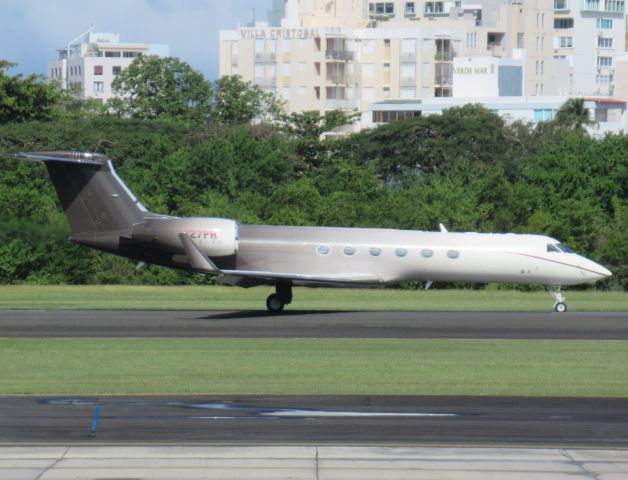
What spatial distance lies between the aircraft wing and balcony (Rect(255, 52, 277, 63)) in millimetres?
149209

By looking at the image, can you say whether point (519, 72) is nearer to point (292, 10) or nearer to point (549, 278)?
point (292, 10)

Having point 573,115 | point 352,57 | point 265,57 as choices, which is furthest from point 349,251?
point 265,57

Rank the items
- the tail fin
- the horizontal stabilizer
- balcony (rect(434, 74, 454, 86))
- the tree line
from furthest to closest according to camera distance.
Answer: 1. balcony (rect(434, 74, 454, 86))
2. the tree line
3. the tail fin
4. the horizontal stabilizer

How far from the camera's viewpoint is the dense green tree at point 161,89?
145 m

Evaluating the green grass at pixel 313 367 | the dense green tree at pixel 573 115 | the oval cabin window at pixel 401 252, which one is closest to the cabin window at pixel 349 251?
the oval cabin window at pixel 401 252

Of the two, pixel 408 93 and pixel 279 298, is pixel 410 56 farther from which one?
pixel 279 298

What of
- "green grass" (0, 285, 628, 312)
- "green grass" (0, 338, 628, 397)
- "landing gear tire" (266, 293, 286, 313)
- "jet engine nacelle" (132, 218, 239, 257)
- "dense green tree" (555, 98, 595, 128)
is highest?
"dense green tree" (555, 98, 595, 128)

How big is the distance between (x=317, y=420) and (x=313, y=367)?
7127 millimetres

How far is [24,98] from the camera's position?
338 feet

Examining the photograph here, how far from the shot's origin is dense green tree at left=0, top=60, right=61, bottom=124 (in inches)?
3963

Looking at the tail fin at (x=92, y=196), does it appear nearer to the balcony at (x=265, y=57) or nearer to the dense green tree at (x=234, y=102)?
the dense green tree at (x=234, y=102)

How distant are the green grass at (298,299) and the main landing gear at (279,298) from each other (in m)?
2.82

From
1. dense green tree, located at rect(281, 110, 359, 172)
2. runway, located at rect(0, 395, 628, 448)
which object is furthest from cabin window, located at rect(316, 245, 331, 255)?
dense green tree, located at rect(281, 110, 359, 172)

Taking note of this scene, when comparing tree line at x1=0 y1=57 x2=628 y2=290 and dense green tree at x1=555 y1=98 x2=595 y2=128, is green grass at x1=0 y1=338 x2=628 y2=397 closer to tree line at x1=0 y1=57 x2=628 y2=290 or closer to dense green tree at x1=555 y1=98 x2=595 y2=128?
tree line at x1=0 y1=57 x2=628 y2=290
